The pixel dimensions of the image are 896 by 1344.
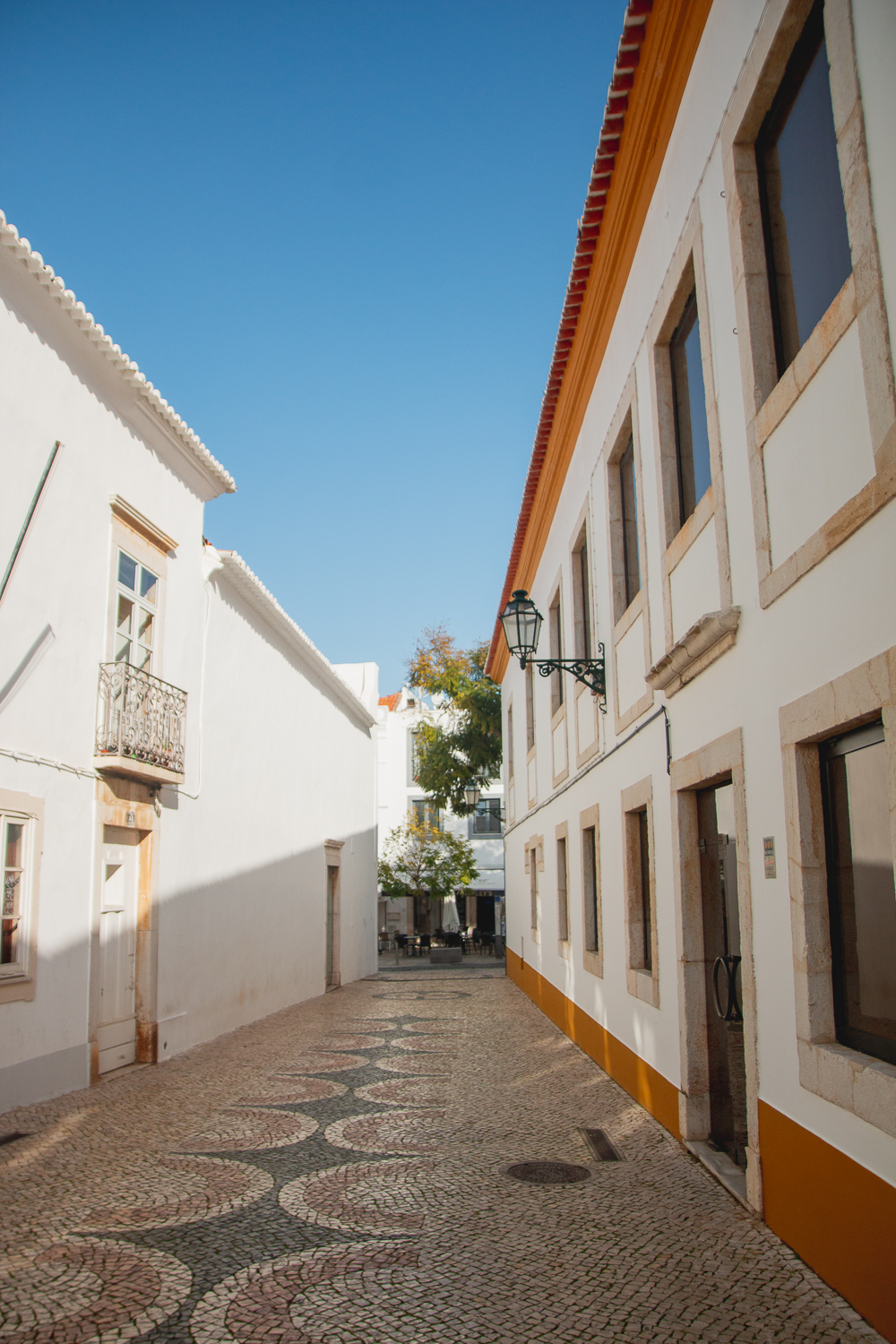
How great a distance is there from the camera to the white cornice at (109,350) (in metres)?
7.13

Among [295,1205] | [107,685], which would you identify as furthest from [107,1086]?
[295,1205]

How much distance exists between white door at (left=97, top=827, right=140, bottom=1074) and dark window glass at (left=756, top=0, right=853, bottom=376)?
22.8ft

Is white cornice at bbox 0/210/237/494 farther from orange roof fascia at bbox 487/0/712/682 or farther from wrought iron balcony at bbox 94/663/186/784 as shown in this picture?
orange roof fascia at bbox 487/0/712/682

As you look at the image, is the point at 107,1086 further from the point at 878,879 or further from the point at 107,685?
the point at 878,879

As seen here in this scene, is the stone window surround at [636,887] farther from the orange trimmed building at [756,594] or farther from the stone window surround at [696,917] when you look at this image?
the stone window surround at [696,917]

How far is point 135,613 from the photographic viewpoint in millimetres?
9469

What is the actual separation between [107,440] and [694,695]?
5847 mm

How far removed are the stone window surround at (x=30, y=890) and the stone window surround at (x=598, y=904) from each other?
464 centimetres

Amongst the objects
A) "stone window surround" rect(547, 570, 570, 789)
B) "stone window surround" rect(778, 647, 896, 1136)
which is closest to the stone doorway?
"stone window surround" rect(778, 647, 896, 1136)

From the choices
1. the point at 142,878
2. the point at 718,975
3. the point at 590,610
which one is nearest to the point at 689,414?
the point at 718,975

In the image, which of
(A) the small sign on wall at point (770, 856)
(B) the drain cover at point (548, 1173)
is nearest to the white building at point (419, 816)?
(B) the drain cover at point (548, 1173)

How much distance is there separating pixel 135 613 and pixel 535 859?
809 cm

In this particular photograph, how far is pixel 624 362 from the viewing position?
7.59 meters

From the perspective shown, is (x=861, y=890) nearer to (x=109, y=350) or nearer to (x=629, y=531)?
(x=629, y=531)
